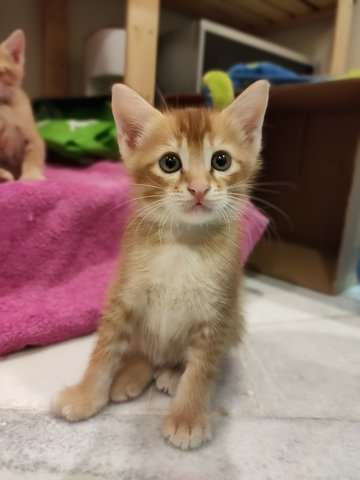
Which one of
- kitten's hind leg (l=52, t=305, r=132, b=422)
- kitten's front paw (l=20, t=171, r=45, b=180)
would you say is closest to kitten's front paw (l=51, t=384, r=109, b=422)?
kitten's hind leg (l=52, t=305, r=132, b=422)

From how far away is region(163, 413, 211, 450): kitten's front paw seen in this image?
0.57 metres

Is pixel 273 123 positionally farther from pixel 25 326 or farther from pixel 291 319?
pixel 25 326

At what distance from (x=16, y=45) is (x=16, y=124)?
0.20 metres

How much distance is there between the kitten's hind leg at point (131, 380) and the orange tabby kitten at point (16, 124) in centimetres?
58

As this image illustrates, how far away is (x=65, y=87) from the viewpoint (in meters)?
1.90

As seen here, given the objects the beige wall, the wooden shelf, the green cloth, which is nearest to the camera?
the green cloth

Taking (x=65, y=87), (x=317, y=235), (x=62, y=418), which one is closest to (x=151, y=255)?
(x=62, y=418)

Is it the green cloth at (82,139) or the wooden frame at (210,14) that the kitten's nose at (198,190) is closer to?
the wooden frame at (210,14)

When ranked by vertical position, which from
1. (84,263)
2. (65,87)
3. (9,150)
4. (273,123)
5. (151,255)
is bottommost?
(84,263)

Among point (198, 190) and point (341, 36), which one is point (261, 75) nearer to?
point (341, 36)

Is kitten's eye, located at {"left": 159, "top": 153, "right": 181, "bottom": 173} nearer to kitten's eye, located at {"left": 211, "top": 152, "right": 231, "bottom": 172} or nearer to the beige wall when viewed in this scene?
kitten's eye, located at {"left": 211, "top": 152, "right": 231, "bottom": 172}

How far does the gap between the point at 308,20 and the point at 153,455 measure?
217 cm

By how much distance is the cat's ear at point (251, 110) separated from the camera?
0.64 meters

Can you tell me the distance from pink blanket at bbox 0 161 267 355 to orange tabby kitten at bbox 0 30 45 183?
156 mm
